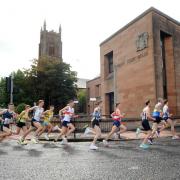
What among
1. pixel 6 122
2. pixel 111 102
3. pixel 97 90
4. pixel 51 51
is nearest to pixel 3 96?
pixel 97 90

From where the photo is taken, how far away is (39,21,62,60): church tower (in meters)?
94.2

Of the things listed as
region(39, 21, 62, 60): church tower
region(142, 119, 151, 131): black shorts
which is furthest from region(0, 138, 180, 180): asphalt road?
region(39, 21, 62, 60): church tower

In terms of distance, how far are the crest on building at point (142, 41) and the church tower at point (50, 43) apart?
70.9m

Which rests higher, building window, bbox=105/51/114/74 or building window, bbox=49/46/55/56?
building window, bbox=49/46/55/56

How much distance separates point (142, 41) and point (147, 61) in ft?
6.73

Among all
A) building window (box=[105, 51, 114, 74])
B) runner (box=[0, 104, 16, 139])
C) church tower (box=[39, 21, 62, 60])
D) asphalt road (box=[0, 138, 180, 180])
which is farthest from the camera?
church tower (box=[39, 21, 62, 60])

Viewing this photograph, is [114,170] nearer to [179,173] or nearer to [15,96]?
[179,173]

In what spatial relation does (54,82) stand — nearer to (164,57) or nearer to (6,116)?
(164,57)

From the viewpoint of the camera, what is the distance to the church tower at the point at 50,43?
9422cm

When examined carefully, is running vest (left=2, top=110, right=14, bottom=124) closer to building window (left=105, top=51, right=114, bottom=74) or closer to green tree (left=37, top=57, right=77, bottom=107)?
building window (left=105, top=51, right=114, bottom=74)

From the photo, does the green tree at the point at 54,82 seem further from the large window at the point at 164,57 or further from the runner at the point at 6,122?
the runner at the point at 6,122

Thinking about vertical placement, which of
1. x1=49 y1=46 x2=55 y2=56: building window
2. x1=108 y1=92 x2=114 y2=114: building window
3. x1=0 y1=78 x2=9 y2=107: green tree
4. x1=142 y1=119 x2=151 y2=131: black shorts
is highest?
x1=49 y1=46 x2=55 y2=56: building window

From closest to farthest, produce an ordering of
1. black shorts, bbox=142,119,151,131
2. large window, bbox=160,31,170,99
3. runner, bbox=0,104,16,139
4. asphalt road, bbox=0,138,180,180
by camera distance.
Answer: asphalt road, bbox=0,138,180,180
black shorts, bbox=142,119,151,131
runner, bbox=0,104,16,139
large window, bbox=160,31,170,99

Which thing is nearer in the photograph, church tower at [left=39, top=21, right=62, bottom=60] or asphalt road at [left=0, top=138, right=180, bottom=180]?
asphalt road at [left=0, top=138, right=180, bottom=180]
